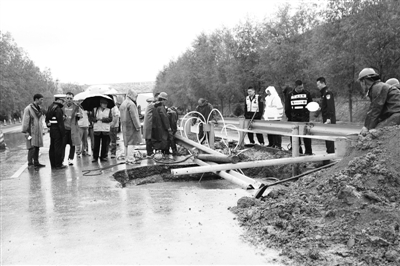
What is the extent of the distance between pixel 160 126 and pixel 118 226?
18.3 feet

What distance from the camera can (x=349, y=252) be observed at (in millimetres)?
3643

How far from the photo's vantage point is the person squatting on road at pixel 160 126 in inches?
407

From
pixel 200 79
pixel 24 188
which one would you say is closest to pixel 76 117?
pixel 24 188

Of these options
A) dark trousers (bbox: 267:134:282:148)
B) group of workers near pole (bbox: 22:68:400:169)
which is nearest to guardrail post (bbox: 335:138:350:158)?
group of workers near pole (bbox: 22:68:400:169)

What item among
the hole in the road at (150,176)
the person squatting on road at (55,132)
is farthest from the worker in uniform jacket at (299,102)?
the person squatting on road at (55,132)

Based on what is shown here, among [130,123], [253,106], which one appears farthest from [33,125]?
[253,106]

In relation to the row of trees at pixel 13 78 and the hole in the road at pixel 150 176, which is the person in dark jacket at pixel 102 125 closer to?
the hole in the road at pixel 150 176

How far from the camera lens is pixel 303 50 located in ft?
88.1

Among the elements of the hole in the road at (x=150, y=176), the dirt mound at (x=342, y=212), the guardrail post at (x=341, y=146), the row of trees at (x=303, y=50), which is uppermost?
the row of trees at (x=303, y=50)

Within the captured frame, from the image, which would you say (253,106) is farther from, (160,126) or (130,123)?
(130,123)

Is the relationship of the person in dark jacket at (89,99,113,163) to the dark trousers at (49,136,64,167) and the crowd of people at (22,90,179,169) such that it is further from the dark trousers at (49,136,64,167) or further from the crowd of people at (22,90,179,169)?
the dark trousers at (49,136,64,167)

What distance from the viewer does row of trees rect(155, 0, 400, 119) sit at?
18.3m

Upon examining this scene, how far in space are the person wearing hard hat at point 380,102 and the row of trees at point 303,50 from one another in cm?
1258

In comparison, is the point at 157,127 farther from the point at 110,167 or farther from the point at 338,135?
the point at 338,135
